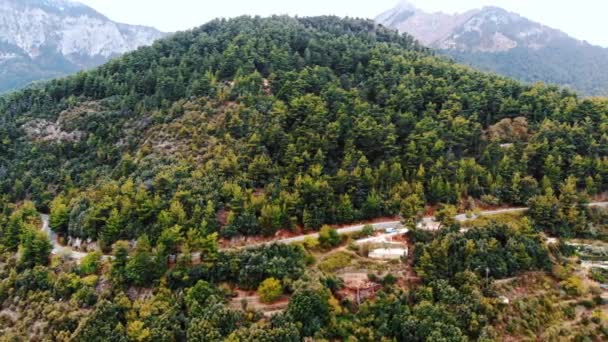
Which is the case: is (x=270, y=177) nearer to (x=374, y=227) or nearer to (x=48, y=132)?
(x=374, y=227)

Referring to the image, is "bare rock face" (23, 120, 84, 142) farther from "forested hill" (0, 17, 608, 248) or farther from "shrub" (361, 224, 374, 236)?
"shrub" (361, 224, 374, 236)

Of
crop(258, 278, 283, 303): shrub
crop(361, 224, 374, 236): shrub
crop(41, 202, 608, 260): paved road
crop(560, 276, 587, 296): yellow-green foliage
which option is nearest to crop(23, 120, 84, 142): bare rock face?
crop(41, 202, 608, 260): paved road

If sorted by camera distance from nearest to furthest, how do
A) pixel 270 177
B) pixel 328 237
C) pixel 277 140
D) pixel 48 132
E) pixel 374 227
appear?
1. pixel 328 237
2. pixel 374 227
3. pixel 270 177
4. pixel 277 140
5. pixel 48 132

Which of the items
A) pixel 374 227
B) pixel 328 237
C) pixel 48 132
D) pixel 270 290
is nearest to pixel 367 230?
pixel 374 227

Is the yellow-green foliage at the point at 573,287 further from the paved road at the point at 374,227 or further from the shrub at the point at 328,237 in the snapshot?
the shrub at the point at 328,237

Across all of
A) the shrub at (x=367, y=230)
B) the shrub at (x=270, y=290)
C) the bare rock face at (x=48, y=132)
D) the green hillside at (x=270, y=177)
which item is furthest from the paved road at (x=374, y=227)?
the bare rock face at (x=48, y=132)
